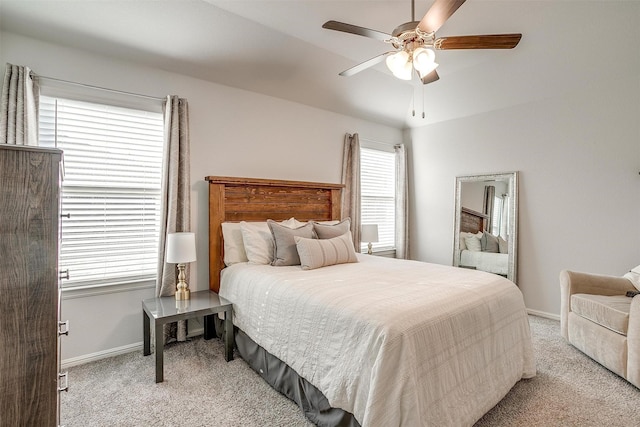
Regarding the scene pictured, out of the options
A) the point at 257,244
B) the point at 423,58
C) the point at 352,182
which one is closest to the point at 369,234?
the point at 352,182

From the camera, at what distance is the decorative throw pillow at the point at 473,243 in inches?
176

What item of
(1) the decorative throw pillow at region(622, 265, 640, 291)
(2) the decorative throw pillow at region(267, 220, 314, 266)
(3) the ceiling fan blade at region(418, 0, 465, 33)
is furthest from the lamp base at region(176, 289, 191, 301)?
(1) the decorative throw pillow at region(622, 265, 640, 291)

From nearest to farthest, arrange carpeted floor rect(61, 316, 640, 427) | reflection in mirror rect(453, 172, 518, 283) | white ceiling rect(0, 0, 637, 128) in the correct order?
carpeted floor rect(61, 316, 640, 427) → white ceiling rect(0, 0, 637, 128) → reflection in mirror rect(453, 172, 518, 283)

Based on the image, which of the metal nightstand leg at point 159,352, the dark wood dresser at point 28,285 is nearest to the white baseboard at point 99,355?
the metal nightstand leg at point 159,352

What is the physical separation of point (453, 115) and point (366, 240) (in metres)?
2.26

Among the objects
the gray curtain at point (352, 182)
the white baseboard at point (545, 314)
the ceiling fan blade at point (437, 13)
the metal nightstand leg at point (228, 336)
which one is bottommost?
the white baseboard at point (545, 314)

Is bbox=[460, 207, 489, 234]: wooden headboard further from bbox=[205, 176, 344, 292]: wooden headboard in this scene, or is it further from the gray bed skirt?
the gray bed skirt

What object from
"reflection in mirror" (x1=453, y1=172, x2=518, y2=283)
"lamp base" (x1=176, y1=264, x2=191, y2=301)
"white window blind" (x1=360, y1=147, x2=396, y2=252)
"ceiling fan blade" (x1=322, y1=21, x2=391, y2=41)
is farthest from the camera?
"white window blind" (x1=360, y1=147, x2=396, y2=252)

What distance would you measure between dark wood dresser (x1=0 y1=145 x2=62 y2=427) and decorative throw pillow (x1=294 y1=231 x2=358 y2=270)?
1917mm

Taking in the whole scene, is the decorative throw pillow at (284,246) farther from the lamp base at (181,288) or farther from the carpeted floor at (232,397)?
the carpeted floor at (232,397)

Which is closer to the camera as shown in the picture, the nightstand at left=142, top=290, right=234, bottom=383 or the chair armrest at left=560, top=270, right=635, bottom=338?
the nightstand at left=142, top=290, right=234, bottom=383

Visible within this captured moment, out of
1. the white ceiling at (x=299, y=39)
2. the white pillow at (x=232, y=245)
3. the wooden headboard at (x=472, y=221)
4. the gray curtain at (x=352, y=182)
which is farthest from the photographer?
the gray curtain at (x=352, y=182)

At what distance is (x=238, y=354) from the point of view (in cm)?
280

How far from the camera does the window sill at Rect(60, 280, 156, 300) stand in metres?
2.63
